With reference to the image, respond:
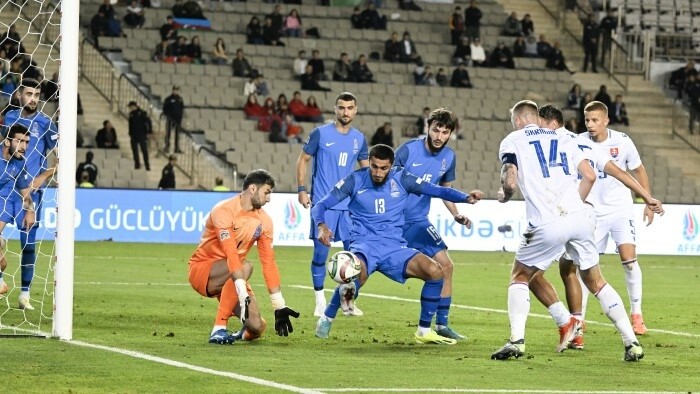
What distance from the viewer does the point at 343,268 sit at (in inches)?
424

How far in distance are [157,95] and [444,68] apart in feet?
26.4

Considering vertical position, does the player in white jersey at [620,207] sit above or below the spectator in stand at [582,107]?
below

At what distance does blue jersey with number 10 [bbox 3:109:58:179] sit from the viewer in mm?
13484

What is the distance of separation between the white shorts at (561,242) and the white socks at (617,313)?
10.5 inches

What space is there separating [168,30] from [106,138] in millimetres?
4089

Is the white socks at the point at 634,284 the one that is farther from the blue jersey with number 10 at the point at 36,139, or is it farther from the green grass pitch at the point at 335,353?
the blue jersey with number 10 at the point at 36,139

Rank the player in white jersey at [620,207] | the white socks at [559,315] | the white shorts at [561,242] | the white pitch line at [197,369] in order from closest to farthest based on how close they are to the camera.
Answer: the white pitch line at [197,369]
the white shorts at [561,242]
the white socks at [559,315]
the player in white jersey at [620,207]

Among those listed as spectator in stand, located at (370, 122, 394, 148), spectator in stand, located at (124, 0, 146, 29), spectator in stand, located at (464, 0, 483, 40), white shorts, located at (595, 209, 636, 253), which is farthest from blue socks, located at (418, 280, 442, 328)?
spectator in stand, located at (464, 0, 483, 40)

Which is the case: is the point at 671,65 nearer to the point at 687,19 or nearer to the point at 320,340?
the point at 687,19

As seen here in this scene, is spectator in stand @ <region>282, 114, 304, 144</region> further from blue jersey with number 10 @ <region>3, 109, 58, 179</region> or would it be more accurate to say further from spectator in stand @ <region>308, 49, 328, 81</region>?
blue jersey with number 10 @ <region>3, 109, 58, 179</region>

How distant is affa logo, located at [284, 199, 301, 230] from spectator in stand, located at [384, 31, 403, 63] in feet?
31.9

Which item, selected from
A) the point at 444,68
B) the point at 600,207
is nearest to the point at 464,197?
the point at 600,207

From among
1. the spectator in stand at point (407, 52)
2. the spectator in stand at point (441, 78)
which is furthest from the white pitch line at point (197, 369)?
the spectator in stand at point (407, 52)

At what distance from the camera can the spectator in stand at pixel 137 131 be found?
29733 mm
